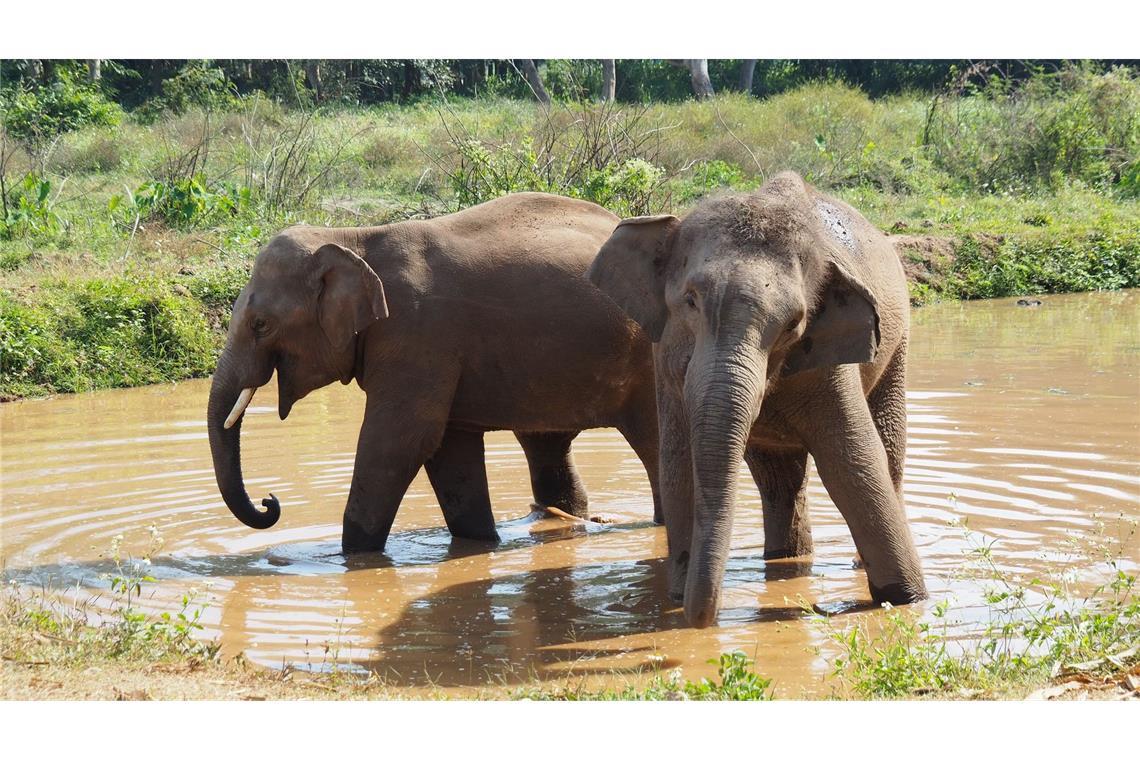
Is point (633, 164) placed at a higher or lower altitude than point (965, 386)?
higher

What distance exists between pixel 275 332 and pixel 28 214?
10.00 metres

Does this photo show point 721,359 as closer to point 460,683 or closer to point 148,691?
point 460,683

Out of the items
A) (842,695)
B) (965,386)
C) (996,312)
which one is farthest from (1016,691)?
(996,312)

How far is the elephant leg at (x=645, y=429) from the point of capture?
7750 millimetres

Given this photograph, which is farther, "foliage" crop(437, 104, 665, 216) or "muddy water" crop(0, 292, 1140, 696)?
"foliage" crop(437, 104, 665, 216)

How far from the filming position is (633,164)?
52.0ft

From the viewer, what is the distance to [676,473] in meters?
6.00

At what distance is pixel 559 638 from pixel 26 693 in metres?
2.15

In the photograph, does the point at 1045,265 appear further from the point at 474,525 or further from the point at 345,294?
the point at 345,294

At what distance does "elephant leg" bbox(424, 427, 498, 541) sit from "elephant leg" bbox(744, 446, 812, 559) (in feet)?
5.43

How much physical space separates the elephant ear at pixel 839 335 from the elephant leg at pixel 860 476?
0.50 ft

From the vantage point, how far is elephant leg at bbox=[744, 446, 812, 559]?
23.0 feet

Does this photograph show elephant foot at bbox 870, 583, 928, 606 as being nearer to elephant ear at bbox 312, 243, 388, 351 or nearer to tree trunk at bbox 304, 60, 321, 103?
elephant ear at bbox 312, 243, 388, 351

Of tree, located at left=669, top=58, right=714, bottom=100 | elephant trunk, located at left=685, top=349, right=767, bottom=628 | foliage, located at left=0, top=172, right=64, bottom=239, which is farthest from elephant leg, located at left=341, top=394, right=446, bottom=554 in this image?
tree, located at left=669, top=58, right=714, bottom=100
